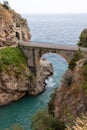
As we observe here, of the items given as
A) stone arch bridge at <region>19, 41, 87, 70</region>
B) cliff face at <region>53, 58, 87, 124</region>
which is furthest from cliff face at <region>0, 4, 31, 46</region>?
cliff face at <region>53, 58, 87, 124</region>

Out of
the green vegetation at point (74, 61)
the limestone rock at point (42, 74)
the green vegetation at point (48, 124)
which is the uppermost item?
the green vegetation at point (74, 61)

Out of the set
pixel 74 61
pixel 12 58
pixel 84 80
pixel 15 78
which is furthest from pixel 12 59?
pixel 84 80

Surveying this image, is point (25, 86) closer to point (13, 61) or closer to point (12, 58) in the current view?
point (13, 61)

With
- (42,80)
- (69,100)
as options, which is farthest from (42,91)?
(69,100)

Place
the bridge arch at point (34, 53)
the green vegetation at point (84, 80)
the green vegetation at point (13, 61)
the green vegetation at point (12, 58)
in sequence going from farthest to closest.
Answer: the bridge arch at point (34, 53) < the green vegetation at point (12, 58) < the green vegetation at point (13, 61) < the green vegetation at point (84, 80)

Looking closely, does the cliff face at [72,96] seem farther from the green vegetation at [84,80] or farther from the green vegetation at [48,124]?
the green vegetation at [48,124]

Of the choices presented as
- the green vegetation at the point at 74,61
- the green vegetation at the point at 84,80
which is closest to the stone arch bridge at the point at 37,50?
the green vegetation at the point at 74,61

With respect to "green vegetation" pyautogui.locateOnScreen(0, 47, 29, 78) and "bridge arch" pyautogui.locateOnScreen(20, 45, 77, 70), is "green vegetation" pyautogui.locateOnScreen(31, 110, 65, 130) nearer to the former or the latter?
"green vegetation" pyautogui.locateOnScreen(0, 47, 29, 78)

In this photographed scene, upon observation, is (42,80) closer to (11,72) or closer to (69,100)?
(11,72)

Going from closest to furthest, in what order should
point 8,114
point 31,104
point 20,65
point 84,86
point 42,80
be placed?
point 84,86
point 8,114
point 31,104
point 20,65
point 42,80
